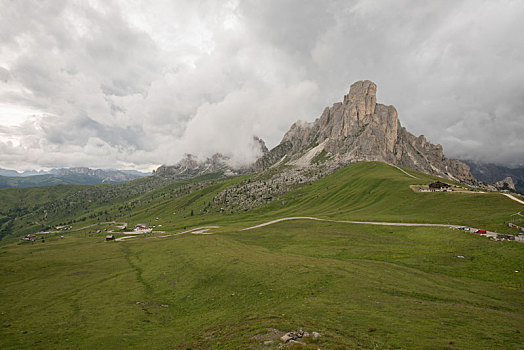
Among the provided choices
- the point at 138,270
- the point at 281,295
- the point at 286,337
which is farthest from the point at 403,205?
the point at 286,337

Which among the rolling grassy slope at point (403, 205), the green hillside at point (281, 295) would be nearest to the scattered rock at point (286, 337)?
the green hillside at point (281, 295)

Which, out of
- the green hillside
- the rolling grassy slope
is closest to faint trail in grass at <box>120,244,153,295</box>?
the green hillside

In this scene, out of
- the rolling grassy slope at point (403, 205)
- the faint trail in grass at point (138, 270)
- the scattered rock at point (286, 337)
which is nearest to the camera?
the scattered rock at point (286, 337)

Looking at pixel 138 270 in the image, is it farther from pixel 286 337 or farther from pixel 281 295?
pixel 286 337

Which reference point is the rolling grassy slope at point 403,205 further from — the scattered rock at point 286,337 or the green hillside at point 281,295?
the scattered rock at point 286,337

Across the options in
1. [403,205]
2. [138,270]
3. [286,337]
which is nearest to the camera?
[286,337]

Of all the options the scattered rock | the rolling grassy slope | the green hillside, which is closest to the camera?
the scattered rock

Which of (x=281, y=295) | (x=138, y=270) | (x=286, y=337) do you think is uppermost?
(x=286, y=337)

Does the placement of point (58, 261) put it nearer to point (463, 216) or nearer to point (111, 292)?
point (111, 292)

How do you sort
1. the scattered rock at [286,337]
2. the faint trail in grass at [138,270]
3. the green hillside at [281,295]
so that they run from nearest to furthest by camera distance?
the scattered rock at [286,337] < the green hillside at [281,295] < the faint trail in grass at [138,270]

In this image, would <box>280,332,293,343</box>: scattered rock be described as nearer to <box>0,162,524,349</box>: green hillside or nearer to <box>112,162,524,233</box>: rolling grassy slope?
<box>0,162,524,349</box>: green hillside

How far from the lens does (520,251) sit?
4756cm

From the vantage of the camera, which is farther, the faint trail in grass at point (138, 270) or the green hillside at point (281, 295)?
the faint trail in grass at point (138, 270)

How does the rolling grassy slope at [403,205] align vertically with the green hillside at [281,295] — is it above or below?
above
